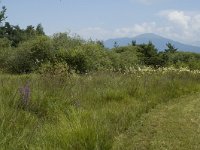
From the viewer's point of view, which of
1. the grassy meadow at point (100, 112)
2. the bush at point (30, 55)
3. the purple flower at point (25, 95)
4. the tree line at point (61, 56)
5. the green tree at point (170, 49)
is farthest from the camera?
the green tree at point (170, 49)

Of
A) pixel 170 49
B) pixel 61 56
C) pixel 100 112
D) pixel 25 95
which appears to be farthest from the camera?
pixel 170 49

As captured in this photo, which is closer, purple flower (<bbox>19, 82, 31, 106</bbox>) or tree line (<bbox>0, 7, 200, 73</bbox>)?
purple flower (<bbox>19, 82, 31, 106</bbox>)

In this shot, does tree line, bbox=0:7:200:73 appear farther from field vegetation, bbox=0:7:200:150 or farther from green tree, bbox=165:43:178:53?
green tree, bbox=165:43:178:53

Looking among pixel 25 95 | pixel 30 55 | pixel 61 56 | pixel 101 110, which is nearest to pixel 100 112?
pixel 101 110

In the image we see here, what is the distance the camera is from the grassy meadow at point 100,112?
6.04 m

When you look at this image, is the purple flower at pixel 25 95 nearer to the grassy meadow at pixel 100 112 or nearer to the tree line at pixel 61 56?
the grassy meadow at pixel 100 112

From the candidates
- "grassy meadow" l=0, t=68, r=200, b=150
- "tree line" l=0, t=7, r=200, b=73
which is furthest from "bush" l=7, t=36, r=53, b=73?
"grassy meadow" l=0, t=68, r=200, b=150

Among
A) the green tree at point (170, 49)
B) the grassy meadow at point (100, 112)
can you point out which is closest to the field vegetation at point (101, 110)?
the grassy meadow at point (100, 112)

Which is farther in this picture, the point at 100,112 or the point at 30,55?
the point at 30,55

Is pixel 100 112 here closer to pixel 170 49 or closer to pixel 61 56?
pixel 61 56

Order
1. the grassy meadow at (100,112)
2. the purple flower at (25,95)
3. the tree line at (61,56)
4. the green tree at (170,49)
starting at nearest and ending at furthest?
the grassy meadow at (100,112) → the purple flower at (25,95) → the tree line at (61,56) → the green tree at (170,49)

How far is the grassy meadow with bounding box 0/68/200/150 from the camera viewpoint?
6043mm

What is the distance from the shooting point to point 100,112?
8203 mm

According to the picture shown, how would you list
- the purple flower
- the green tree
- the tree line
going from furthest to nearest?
the green tree, the tree line, the purple flower
